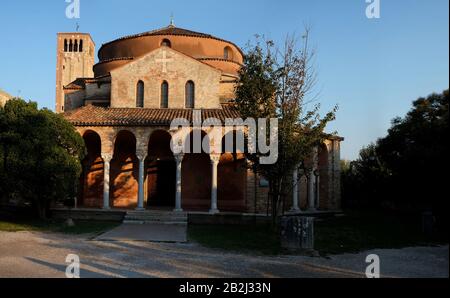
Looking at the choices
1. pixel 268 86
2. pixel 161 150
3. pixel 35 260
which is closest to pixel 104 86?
pixel 161 150

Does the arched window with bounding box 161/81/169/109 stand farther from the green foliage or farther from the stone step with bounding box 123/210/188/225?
the green foliage

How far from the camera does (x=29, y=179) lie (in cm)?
1605

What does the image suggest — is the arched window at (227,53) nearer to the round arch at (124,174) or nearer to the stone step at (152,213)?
the round arch at (124,174)

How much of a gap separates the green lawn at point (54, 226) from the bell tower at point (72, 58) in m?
26.1

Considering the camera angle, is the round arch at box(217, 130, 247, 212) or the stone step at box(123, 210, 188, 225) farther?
the round arch at box(217, 130, 247, 212)

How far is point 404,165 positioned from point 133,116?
14.1 m

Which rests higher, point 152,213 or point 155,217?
point 152,213

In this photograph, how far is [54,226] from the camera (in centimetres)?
1592

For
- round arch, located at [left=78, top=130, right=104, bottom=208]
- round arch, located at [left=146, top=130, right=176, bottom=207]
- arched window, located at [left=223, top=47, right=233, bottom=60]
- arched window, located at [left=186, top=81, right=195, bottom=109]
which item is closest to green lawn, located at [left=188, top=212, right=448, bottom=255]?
round arch, located at [left=146, top=130, right=176, bottom=207]

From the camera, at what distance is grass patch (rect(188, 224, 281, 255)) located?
1142 cm

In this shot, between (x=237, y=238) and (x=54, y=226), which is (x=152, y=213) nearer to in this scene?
(x=54, y=226)

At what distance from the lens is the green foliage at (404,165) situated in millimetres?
17656

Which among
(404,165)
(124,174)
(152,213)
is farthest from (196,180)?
(404,165)

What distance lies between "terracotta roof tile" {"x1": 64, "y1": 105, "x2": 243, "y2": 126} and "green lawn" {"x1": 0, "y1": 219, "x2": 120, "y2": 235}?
196 inches
